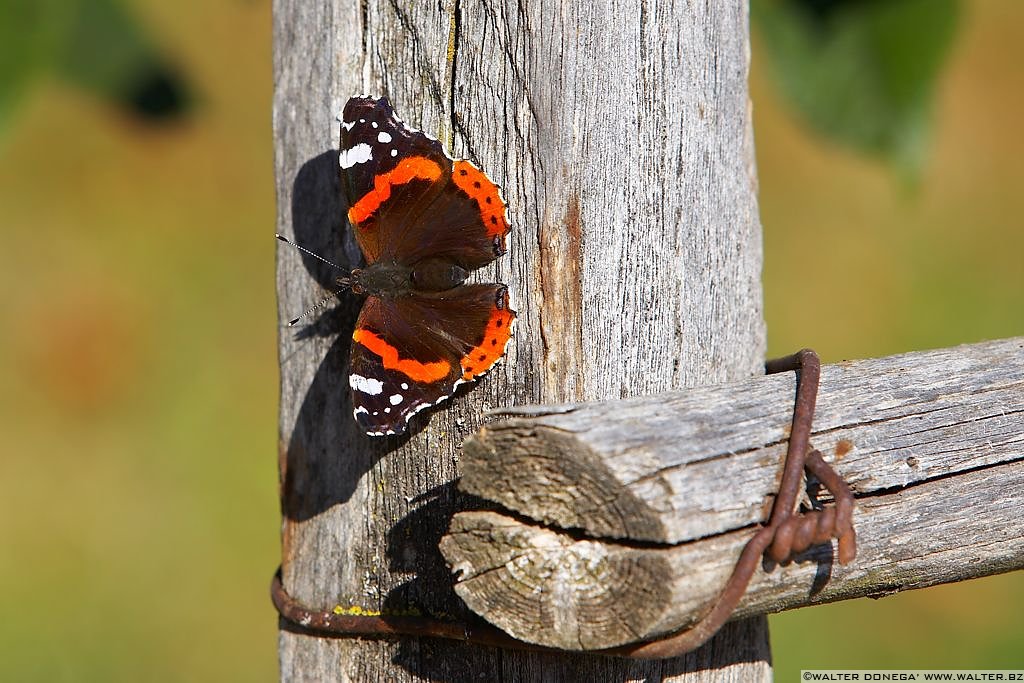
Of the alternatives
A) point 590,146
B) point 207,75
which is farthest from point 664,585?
point 207,75

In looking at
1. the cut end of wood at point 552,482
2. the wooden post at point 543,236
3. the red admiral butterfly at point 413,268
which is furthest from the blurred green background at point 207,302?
the cut end of wood at point 552,482

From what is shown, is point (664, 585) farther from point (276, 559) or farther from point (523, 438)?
point (276, 559)

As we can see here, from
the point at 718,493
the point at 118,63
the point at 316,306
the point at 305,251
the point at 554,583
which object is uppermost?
the point at 118,63

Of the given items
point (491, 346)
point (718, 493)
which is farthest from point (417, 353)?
point (718, 493)

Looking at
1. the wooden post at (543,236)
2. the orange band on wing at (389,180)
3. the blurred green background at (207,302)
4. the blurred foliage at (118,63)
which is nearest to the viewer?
the wooden post at (543,236)

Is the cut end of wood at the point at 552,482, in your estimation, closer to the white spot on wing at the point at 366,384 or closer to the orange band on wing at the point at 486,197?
the white spot on wing at the point at 366,384

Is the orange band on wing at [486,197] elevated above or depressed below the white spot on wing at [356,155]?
below

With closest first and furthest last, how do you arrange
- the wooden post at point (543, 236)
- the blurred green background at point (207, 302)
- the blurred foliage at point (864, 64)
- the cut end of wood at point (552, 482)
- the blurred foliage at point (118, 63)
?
1. the cut end of wood at point (552, 482)
2. the wooden post at point (543, 236)
3. the blurred foliage at point (864, 64)
4. the blurred foliage at point (118, 63)
5. the blurred green background at point (207, 302)

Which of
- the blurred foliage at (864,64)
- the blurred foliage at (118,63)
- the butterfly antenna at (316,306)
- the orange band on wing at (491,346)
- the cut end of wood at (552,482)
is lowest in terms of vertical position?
the cut end of wood at (552,482)

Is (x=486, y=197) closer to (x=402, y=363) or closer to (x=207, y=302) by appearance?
(x=402, y=363)
